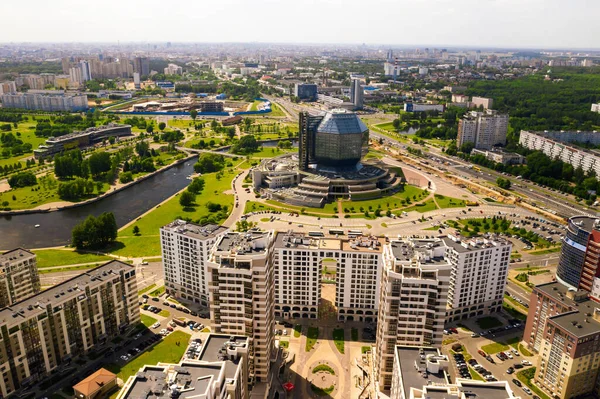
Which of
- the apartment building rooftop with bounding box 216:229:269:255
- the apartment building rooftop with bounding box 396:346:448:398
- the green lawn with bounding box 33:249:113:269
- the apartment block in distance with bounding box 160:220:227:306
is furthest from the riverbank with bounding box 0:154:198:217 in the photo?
the apartment building rooftop with bounding box 396:346:448:398

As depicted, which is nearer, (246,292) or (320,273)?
(246,292)

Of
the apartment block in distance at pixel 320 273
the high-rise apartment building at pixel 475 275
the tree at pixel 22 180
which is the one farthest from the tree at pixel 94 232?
the high-rise apartment building at pixel 475 275

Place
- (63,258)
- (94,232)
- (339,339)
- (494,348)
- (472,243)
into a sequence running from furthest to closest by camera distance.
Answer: (94,232), (63,258), (472,243), (339,339), (494,348)

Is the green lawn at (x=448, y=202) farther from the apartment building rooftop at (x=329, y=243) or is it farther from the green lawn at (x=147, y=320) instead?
the green lawn at (x=147, y=320)

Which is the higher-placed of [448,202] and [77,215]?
[448,202]

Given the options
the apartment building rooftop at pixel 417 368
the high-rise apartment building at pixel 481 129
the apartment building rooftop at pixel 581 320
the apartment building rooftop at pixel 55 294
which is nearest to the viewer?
the apartment building rooftop at pixel 417 368

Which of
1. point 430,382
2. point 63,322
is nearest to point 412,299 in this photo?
point 430,382

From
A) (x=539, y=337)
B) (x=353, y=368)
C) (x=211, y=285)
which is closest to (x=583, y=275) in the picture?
(x=539, y=337)

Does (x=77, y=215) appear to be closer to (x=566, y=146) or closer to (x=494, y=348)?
(x=494, y=348)
